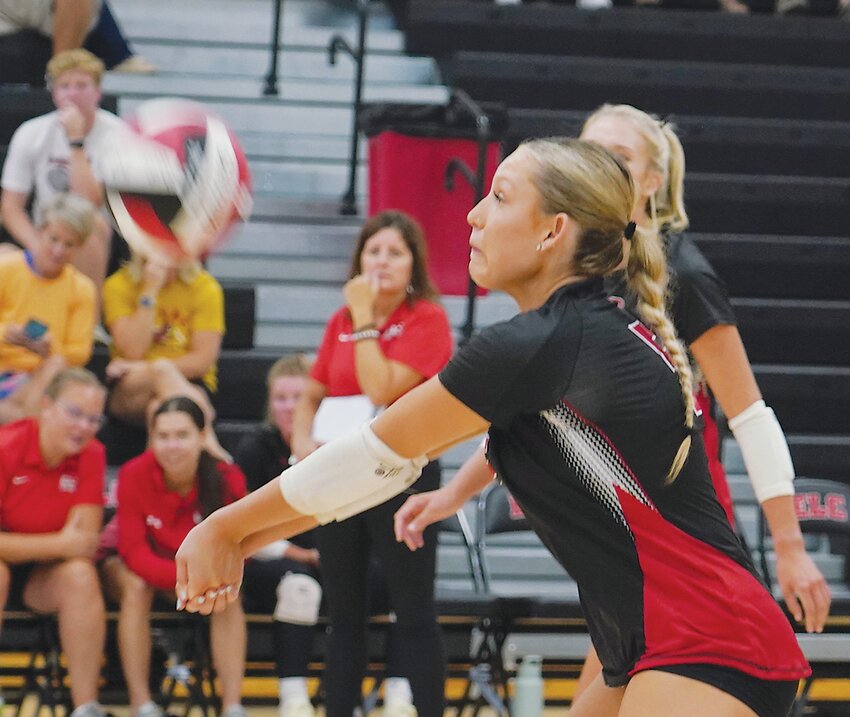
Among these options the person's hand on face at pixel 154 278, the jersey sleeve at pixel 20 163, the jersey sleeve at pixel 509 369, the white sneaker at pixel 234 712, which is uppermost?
the jersey sleeve at pixel 20 163

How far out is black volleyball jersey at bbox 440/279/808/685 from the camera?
222 centimetres

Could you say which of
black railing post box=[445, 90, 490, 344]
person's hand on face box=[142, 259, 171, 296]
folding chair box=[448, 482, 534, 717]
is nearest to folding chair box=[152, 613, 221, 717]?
folding chair box=[448, 482, 534, 717]

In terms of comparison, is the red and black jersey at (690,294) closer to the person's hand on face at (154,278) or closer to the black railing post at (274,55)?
the person's hand on face at (154,278)

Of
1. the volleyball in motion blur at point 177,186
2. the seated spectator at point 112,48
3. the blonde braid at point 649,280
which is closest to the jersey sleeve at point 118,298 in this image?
the seated spectator at point 112,48

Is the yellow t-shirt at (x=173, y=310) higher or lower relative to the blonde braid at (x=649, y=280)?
higher

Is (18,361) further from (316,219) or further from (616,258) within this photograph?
(616,258)

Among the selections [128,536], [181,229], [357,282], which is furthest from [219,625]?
[181,229]

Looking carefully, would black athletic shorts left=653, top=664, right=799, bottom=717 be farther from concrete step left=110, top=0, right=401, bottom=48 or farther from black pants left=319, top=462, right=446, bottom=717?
concrete step left=110, top=0, right=401, bottom=48

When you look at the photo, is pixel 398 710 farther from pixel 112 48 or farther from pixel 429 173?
pixel 112 48

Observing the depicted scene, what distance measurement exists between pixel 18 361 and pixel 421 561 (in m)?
2.15

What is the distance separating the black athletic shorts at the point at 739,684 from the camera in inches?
87.7

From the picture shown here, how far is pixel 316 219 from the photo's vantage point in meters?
8.15

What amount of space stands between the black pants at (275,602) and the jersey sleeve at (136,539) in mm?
310

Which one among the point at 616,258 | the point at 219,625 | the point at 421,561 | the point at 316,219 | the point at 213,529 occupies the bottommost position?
the point at 219,625
